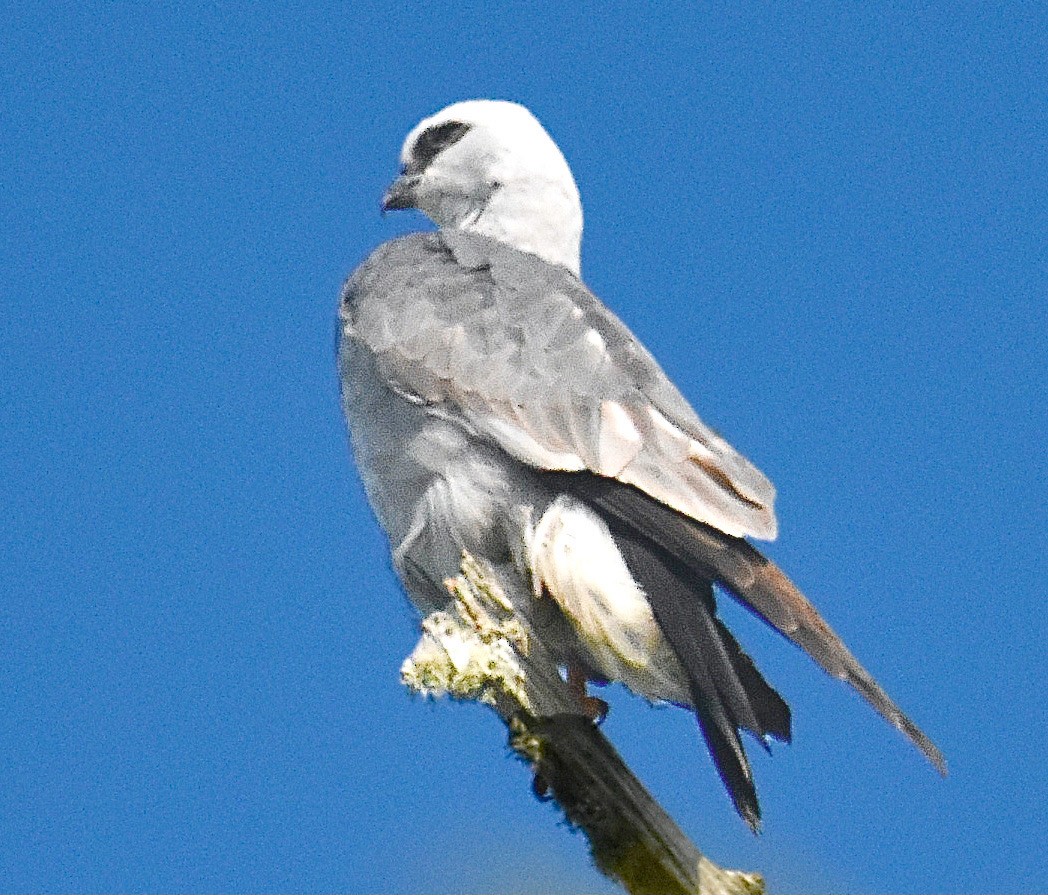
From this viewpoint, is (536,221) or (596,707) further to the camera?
(536,221)

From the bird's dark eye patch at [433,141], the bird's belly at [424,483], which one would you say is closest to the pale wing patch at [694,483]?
the bird's belly at [424,483]

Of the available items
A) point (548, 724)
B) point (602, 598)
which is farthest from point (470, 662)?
point (602, 598)

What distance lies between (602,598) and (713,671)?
0.44 meters

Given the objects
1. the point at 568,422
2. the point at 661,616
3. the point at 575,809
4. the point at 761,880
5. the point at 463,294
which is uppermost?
the point at 463,294

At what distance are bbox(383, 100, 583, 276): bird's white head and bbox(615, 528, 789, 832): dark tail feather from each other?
2184mm

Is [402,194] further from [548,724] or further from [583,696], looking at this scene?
[548,724]

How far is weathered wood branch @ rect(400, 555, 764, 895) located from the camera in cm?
418

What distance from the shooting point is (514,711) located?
4.85 m

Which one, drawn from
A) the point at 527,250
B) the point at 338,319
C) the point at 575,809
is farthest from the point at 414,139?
the point at 575,809

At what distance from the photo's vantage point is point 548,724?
4.72m

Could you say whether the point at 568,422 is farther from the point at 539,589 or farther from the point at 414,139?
the point at 414,139

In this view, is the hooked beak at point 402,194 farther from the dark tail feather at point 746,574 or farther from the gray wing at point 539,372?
the dark tail feather at point 746,574

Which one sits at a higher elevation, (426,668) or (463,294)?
(463,294)

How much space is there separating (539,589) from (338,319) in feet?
4.87
